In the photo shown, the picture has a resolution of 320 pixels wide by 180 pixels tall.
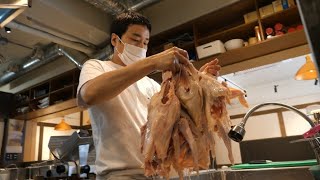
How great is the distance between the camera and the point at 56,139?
287 cm

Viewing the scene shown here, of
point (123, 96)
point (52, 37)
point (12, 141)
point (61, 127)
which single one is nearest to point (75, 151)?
point (52, 37)

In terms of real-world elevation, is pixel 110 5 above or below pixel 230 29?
above

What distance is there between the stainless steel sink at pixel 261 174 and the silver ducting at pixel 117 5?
1992 millimetres

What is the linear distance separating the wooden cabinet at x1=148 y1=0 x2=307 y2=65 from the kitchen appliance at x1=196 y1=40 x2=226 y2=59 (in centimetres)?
5

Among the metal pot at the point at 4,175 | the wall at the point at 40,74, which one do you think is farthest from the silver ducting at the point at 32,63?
the metal pot at the point at 4,175

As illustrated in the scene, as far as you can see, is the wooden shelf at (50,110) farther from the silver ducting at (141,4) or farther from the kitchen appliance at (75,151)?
the silver ducting at (141,4)

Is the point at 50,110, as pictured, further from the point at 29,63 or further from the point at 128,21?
the point at 128,21

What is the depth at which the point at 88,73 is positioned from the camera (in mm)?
1066

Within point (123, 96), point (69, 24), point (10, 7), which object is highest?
point (69, 24)

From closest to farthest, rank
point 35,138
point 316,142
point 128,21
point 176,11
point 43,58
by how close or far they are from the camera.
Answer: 1. point 316,142
2. point 128,21
3. point 176,11
4. point 43,58
5. point 35,138

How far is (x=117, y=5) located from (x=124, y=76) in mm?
2136

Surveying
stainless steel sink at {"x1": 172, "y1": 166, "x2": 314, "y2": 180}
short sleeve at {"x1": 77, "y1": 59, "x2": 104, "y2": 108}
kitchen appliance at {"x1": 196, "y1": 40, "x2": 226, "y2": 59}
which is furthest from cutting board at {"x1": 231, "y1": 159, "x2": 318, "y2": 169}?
kitchen appliance at {"x1": 196, "y1": 40, "x2": 226, "y2": 59}

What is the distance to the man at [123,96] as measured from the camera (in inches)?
33.9

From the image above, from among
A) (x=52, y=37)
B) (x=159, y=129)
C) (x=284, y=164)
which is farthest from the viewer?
(x=52, y=37)
